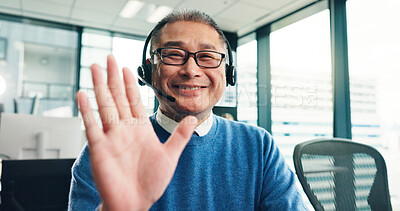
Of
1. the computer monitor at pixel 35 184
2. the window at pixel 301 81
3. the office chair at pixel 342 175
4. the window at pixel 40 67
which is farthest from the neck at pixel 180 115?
the window at pixel 40 67

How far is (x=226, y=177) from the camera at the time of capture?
2.71ft

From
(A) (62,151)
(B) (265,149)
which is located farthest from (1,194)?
(B) (265,149)

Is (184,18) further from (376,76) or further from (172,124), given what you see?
(376,76)

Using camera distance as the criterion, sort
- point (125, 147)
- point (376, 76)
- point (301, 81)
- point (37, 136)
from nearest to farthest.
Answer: point (125, 147), point (37, 136), point (376, 76), point (301, 81)

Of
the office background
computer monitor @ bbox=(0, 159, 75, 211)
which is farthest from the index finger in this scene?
the office background

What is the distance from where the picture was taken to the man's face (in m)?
0.85

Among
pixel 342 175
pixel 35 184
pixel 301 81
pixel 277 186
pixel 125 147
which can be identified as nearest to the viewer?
pixel 125 147

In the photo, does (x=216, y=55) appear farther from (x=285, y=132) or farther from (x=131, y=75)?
(x=285, y=132)

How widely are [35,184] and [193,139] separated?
1.00m

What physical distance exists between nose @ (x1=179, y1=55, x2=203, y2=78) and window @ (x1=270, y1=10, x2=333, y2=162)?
194 cm

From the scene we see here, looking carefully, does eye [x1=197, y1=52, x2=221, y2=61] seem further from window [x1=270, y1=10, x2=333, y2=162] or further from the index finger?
window [x1=270, y1=10, x2=333, y2=162]

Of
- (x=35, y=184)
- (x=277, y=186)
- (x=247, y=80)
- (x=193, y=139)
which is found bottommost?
(x=35, y=184)

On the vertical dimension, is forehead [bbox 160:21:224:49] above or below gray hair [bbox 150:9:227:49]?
Result: below

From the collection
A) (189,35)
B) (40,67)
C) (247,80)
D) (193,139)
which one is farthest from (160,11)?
(193,139)
